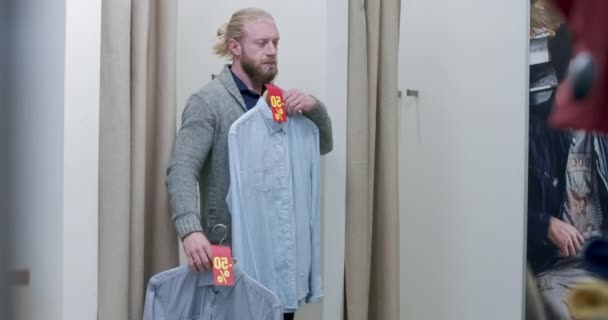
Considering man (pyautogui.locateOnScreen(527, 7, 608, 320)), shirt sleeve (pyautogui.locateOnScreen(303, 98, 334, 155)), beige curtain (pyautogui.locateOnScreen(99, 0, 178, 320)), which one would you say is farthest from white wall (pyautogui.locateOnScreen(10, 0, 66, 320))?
man (pyautogui.locateOnScreen(527, 7, 608, 320))

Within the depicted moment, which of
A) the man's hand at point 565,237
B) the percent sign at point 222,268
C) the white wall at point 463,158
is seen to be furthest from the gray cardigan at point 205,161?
the man's hand at point 565,237

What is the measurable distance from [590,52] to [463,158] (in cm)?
209

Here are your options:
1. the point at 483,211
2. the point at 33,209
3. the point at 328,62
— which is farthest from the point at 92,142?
the point at 483,211

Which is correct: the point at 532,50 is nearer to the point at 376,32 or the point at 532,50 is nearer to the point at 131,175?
the point at 376,32

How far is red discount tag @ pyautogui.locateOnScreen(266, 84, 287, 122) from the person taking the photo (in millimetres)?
1874

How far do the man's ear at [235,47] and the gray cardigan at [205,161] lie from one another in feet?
0.22

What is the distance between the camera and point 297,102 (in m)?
1.92

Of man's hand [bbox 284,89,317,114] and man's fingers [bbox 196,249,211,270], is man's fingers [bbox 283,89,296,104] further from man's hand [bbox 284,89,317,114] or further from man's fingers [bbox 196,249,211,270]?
man's fingers [bbox 196,249,211,270]

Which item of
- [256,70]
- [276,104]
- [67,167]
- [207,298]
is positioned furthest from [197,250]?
[256,70]

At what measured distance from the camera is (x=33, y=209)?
133 cm

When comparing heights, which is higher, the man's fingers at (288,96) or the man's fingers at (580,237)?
the man's fingers at (288,96)

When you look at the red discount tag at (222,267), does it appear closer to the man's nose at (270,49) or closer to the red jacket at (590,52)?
the man's nose at (270,49)

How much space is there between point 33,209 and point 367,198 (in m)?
1.14

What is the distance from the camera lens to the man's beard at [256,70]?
1940 mm
